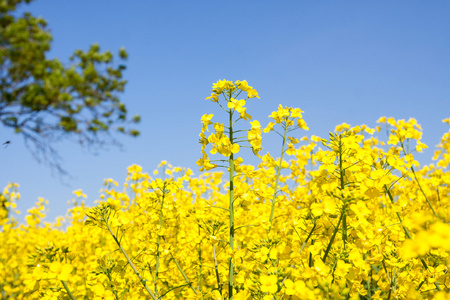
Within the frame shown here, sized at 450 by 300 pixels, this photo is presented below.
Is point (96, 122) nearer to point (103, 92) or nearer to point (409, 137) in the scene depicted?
point (103, 92)

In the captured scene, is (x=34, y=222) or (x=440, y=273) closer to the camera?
(x=440, y=273)

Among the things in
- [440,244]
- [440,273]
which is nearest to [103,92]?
[440,273]

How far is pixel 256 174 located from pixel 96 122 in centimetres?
1390

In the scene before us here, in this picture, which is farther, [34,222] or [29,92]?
[29,92]

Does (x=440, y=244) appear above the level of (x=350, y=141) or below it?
below

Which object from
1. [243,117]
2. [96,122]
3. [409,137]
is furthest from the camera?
[96,122]

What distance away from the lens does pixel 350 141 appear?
7.63 ft

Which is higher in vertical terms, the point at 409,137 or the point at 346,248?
the point at 409,137

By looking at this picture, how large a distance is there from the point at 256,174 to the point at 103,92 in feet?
47.6

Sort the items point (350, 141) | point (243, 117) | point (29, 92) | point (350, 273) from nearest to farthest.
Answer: point (350, 273)
point (350, 141)
point (243, 117)
point (29, 92)

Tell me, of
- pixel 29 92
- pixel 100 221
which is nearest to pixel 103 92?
pixel 29 92

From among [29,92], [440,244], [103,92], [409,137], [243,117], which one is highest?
[103,92]

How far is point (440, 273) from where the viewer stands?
2846 mm

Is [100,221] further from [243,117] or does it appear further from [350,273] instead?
[350,273]
